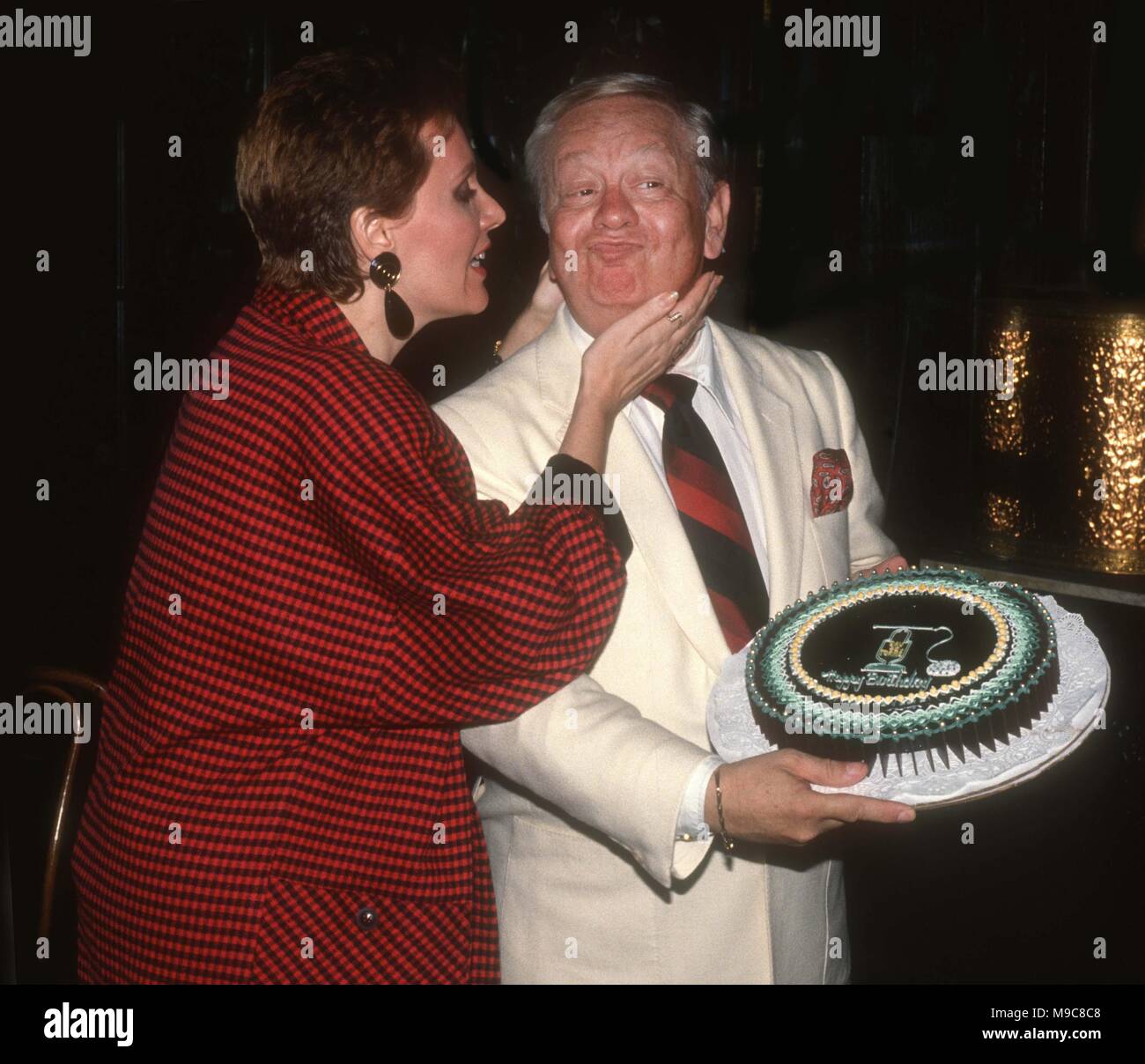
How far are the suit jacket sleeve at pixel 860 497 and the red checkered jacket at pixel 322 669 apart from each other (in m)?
0.96

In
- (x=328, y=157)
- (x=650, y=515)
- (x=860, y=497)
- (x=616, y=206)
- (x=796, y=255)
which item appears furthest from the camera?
(x=796, y=255)

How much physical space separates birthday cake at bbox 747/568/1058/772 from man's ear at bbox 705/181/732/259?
0.92 metres

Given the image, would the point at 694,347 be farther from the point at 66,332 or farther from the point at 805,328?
the point at 66,332

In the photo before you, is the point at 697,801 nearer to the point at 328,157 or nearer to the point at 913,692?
the point at 913,692

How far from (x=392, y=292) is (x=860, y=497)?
1.21 m

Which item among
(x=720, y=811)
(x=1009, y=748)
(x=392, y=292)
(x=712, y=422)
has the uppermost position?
(x=392, y=292)

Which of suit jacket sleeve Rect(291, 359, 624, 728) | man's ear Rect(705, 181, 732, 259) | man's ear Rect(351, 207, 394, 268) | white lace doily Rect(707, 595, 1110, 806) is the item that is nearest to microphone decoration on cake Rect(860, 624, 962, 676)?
white lace doily Rect(707, 595, 1110, 806)

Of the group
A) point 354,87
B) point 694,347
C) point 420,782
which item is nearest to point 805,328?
point 694,347

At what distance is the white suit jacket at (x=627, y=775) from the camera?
2379 millimetres

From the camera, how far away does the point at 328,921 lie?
91.0 inches

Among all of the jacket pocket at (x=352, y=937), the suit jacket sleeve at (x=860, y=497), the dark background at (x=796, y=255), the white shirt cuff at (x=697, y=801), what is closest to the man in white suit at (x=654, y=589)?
the white shirt cuff at (x=697, y=801)

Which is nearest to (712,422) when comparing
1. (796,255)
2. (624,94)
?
(624,94)

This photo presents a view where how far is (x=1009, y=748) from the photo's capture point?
76.9 inches

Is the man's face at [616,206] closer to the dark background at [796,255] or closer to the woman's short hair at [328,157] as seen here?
the woman's short hair at [328,157]
